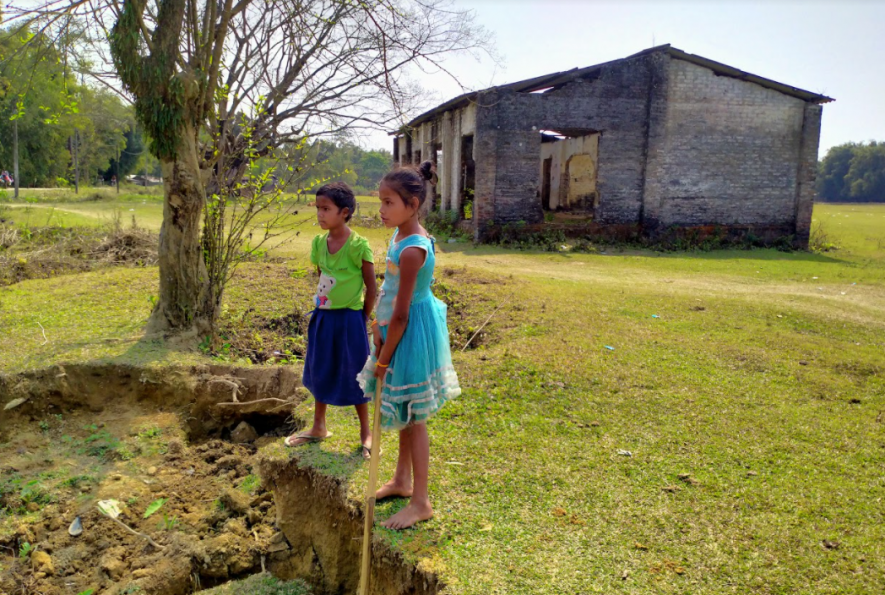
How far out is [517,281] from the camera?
9000 mm

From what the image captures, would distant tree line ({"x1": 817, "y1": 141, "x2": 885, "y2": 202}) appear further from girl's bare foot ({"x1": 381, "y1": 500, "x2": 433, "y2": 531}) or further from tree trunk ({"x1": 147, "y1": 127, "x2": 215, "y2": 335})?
girl's bare foot ({"x1": 381, "y1": 500, "x2": 433, "y2": 531})

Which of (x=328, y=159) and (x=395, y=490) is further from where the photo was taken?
(x=328, y=159)

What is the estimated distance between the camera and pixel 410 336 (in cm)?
273

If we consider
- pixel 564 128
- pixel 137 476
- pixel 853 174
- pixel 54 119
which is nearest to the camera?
pixel 137 476

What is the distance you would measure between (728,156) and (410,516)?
15.7 meters

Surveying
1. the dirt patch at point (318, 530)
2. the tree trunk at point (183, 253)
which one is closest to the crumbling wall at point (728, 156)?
the tree trunk at point (183, 253)

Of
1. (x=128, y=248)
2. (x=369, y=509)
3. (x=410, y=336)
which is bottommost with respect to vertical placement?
(x=369, y=509)

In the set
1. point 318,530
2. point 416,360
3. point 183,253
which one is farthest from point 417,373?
point 183,253

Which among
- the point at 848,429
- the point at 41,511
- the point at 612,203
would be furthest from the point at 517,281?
the point at 612,203

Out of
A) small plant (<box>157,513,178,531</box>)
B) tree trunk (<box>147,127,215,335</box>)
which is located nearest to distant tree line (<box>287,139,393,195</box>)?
tree trunk (<box>147,127,215,335</box>)

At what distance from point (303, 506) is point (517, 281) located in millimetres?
6043

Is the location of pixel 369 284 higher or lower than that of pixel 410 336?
higher

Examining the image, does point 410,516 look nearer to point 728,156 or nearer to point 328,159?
point 328,159

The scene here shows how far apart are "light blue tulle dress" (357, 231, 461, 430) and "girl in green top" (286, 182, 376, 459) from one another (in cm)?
76
